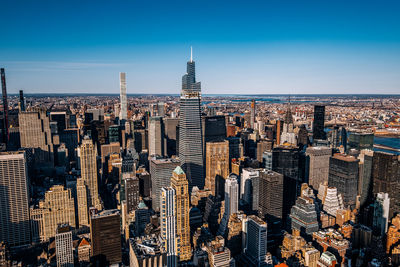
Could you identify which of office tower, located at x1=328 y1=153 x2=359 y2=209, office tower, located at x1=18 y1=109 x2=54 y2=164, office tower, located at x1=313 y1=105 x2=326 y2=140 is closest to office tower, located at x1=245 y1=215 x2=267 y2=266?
office tower, located at x1=328 y1=153 x2=359 y2=209

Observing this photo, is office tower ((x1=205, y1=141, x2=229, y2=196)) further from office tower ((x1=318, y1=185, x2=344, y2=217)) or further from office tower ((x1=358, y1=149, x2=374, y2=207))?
office tower ((x1=358, y1=149, x2=374, y2=207))

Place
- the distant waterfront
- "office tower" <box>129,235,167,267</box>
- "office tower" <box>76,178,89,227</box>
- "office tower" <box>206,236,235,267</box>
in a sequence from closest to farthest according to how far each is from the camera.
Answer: "office tower" <box>129,235,167,267</box>
"office tower" <box>206,236,235,267</box>
"office tower" <box>76,178,89,227</box>
the distant waterfront

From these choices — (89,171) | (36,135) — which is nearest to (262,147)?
(89,171)

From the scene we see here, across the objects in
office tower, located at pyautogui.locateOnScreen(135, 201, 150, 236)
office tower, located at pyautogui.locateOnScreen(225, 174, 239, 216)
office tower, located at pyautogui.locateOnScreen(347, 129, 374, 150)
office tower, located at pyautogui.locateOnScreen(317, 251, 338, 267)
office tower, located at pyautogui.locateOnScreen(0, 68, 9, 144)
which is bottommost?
office tower, located at pyautogui.locateOnScreen(317, 251, 338, 267)

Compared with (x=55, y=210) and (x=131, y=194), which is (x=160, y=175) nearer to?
(x=131, y=194)

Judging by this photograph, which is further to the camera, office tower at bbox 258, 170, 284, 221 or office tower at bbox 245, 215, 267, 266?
office tower at bbox 258, 170, 284, 221

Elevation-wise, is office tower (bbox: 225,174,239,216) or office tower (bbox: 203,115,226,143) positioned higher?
office tower (bbox: 203,115,226,143)

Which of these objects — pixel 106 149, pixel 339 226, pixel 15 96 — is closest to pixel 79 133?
pixel 106 149
